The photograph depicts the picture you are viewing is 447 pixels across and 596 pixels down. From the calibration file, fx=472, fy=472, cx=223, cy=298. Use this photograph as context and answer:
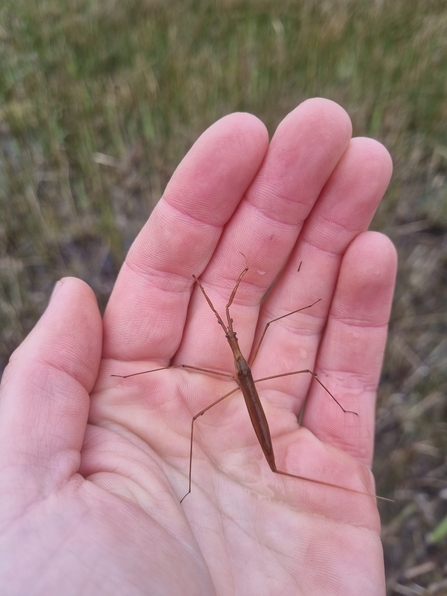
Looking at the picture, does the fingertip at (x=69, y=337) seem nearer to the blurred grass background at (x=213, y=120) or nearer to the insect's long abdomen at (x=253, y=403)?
the insect's long abdomen at (x=253, y=403)

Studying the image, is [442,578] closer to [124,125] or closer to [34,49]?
[124,125]

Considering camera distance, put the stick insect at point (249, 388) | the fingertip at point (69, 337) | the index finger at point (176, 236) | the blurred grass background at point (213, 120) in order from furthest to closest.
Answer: the blurred grass background at point (213, 120)
the index finger at point (176, 236)
the stick insect at point (249, 388)
the fingertip at point (69, 337)

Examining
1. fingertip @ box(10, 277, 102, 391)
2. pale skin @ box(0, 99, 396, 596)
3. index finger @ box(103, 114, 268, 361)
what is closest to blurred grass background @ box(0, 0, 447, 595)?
pale skin @ box(0, 99, 396, 596)

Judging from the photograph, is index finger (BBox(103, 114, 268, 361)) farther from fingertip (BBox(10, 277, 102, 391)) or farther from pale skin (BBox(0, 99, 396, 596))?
fingertip (BBox(10, 277, 102, 391))

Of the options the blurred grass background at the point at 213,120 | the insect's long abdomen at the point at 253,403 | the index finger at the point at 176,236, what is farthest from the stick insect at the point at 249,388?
the blurred grass background at the point at 213,120

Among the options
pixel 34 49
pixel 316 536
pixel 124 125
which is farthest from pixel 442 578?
pixel 34 49

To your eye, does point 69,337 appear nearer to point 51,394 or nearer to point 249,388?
point 51,394

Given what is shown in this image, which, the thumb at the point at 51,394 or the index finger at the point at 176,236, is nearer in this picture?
the thumb at the point at 51,394
